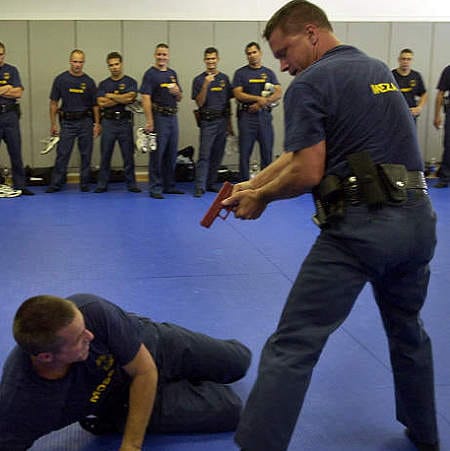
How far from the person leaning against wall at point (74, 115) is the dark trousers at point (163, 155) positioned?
99 centimetres

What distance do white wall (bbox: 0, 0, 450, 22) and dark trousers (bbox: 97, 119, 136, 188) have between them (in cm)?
209

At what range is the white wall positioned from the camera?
1130cm

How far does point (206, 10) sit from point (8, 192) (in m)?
4.46

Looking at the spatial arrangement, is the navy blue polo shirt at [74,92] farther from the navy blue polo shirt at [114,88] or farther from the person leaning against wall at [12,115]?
the person leaning against wall at [12,115]

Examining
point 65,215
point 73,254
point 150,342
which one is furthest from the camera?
point 65,215

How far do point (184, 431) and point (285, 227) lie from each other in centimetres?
482

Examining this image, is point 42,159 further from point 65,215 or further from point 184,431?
point 184,431

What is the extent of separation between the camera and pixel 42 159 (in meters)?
11.6

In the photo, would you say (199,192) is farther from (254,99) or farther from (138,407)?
(138,407)

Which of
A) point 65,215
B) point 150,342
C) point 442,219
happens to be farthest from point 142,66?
point 150,342

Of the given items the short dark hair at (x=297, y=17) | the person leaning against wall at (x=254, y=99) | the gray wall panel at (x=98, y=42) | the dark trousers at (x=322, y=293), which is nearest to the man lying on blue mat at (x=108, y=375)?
the dark trousers at (x=322, y=293)

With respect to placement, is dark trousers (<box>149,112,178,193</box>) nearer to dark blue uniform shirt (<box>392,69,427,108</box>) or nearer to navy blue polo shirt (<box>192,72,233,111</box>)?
navy blue polo shirt (<box>192,72,233,111</box>)

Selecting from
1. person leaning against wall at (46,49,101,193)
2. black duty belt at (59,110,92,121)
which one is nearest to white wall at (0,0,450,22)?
person leaning against wall at (46,49,101,193)

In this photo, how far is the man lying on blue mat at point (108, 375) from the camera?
270cm
